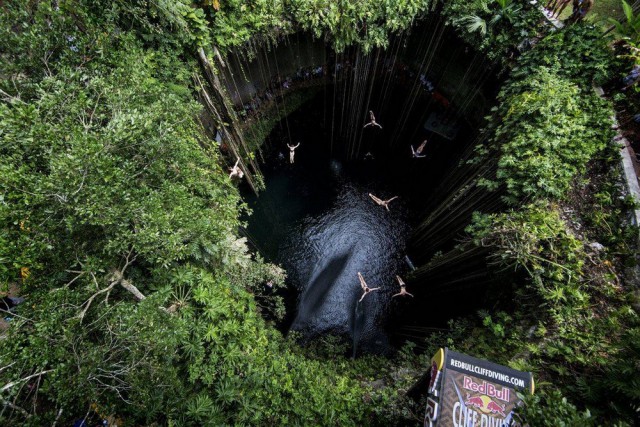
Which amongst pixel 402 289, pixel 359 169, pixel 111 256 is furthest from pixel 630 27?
pixel 111 256

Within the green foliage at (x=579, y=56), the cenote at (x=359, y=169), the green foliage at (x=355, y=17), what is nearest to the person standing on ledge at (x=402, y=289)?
the cenote at (x=359, y=169)

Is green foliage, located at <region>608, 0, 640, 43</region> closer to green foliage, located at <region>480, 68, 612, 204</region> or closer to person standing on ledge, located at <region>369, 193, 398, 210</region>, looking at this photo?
green foliage, located at <region>480, 68, 612, 204</region>

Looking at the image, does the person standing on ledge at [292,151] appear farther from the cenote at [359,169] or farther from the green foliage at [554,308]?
the green foliage at [554,308]

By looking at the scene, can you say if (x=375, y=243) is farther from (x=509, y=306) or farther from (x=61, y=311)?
(x=61, y=311)

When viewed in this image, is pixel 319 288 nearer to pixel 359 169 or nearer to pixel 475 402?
pixel 359 169

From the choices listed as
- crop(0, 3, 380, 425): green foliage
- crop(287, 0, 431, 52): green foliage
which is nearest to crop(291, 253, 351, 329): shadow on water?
crop(0, 3, 380, 425): green foliage
